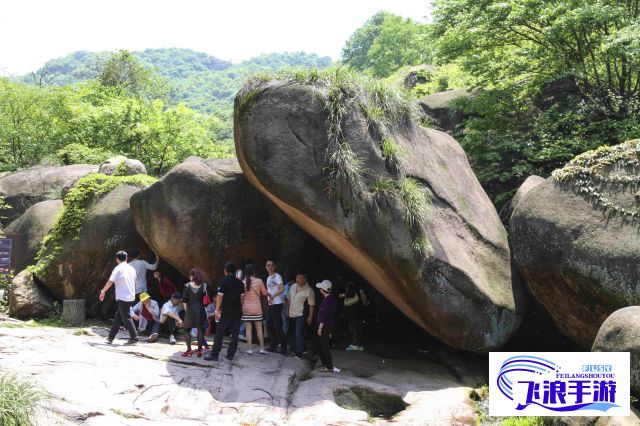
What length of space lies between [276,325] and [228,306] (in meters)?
1.45

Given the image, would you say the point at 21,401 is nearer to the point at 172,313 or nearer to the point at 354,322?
the point at 172,313

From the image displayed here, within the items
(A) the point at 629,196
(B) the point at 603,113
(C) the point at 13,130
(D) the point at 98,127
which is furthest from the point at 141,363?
(C) the point at 13,130

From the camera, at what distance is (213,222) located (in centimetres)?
1322

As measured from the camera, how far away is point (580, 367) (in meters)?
8.20

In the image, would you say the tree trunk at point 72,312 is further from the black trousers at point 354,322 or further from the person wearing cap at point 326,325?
the person wearing cap at point 326,325

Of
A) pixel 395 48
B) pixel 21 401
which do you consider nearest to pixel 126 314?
pixel 21 401

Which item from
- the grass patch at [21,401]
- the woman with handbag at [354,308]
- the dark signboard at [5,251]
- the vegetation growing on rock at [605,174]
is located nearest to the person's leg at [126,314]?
the grass patch at [21,401]

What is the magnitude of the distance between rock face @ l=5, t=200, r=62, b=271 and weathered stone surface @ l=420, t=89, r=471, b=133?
1022 centimetres

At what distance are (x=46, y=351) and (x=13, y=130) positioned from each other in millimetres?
15374

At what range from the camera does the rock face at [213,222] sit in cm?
1300

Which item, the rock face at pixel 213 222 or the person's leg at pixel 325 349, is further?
the rock face at pixel 213 222

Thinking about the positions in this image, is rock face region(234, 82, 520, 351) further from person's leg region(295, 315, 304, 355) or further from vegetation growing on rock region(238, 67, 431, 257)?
person's leg region(295, 315, 304, 355)

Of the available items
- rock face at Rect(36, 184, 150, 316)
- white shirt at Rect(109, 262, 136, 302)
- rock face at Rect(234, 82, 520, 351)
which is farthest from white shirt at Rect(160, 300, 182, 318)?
rock face at Rect(234, 82, 520, 351)

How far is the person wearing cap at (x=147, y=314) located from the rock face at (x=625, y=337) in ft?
25.4
